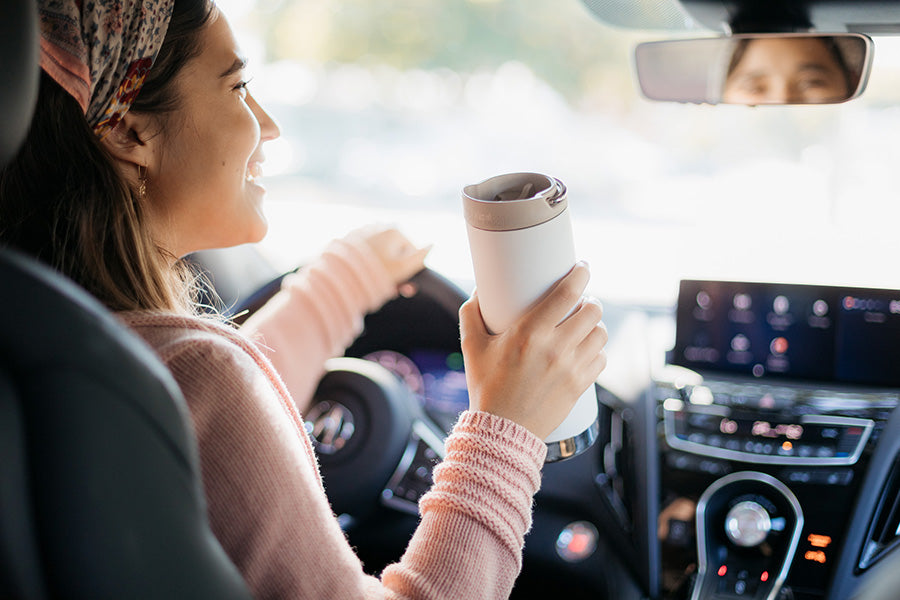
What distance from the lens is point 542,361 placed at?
3.48 ft

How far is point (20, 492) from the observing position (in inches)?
23.6

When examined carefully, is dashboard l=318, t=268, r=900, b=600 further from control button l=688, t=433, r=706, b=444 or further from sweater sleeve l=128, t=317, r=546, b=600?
sweater sleeve l=128, t=317, r=546, b=600

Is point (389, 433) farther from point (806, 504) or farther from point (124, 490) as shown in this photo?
point (124, 490)

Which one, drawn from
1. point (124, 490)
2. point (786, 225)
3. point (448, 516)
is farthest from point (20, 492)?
point (786, 225)

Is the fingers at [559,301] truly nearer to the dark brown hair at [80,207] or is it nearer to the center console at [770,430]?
the dark brown hair at [80,207]

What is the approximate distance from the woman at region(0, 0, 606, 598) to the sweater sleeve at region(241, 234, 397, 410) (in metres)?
0.43

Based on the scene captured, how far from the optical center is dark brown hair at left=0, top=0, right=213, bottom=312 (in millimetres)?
1010

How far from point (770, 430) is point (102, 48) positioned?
4.46 ft

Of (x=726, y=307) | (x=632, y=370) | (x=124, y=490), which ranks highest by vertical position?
(x=124, y=490)

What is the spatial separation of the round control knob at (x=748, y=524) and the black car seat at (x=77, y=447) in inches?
49.8

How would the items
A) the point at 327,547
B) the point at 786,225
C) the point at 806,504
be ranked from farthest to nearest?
1. the point at 786,225
2. the point at 806,504
3. the point at 327,547

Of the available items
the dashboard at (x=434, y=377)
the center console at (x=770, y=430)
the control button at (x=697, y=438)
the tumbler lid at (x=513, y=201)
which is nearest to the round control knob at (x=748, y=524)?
the center console at (x=770, y=430)

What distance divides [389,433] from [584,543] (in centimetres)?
51

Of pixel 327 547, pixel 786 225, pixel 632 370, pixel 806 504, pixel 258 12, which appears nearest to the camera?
pixel 327 547
